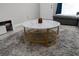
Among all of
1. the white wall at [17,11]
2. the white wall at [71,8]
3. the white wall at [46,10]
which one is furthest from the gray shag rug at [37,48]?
the white wall at [46,10]

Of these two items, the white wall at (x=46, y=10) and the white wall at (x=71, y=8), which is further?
the white wall at (x=46, y=10)

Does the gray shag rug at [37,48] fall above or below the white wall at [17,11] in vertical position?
below

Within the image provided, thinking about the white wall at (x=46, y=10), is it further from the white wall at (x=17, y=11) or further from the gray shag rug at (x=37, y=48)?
the gray shag rug at (x=37, y=48)

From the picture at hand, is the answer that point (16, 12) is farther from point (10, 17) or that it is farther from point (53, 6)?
point (53, 6)

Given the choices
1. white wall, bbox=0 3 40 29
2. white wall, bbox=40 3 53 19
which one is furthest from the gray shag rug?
white wall, bbox=40 3 53 19

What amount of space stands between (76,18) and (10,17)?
6.79ft

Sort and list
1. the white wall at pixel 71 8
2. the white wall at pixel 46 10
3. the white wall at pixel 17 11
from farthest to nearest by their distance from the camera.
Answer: the white wall at pixel 46 10, the white wall at pixel 71 8, the white wall at pixel 17 11

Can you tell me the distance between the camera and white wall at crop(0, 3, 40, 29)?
3105 mm

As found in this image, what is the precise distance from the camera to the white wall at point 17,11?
3.11 m

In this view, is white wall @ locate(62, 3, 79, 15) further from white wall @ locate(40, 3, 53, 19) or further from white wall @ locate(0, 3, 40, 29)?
white wall @ locate(0, 3, 40, 29)

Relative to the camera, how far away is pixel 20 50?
2012 mm

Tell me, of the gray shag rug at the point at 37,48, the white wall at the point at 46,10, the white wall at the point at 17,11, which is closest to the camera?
the gray shag rug at the point at 37,48

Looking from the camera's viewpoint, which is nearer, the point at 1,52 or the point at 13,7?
the point at 1,52

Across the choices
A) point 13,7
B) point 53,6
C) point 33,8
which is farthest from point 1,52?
point 53,6
